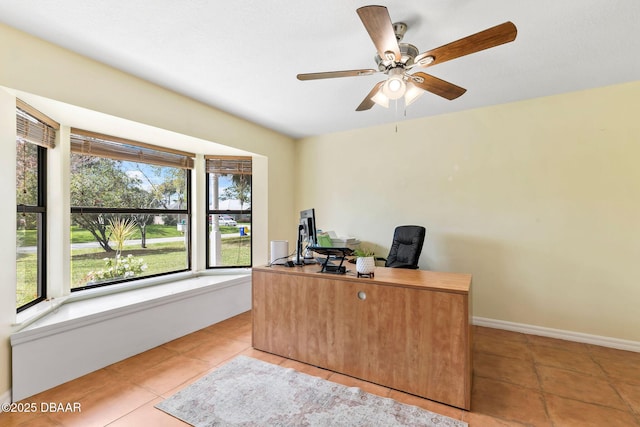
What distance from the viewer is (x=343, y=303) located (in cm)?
219

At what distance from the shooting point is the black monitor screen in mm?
2640

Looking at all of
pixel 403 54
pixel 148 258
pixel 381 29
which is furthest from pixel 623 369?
pixel 148 258

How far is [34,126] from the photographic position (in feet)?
7.38

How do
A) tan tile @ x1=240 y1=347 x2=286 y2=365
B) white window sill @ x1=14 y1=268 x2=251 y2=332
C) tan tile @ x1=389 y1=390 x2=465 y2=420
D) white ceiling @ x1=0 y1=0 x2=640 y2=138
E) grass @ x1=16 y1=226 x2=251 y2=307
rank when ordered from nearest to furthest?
white ceiling @ x1=0 y1=0 x2=640 y2=138, tan tile @ x1=389 y1=390 x2=465 y2=420, white window sill @ x1=14 y1=268 x2=251 y2=332, grass @ x1=16 y1=226 x2=251 y2=307, tan tile @ x1=240 y1=347 x2=286 y2=365

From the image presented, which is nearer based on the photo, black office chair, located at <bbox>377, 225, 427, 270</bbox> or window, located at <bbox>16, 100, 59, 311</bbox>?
window, located at <bbox>16, 100, 59, 311</bbox>

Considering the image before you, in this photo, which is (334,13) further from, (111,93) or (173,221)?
(173,221)

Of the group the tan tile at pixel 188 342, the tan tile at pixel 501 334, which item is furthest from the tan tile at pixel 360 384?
the tan tile at pixel 501 334

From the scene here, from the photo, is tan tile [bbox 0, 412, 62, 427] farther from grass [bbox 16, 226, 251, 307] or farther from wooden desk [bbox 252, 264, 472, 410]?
wooden desk [bbox 252, 264, 472, 410]

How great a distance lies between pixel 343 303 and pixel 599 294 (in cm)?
265

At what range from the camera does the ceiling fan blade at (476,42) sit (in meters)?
1.36

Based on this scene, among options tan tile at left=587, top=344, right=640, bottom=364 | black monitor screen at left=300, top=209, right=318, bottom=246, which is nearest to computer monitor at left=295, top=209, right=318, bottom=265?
black monitor screen at left=300, top=209, right=318, bottom=246

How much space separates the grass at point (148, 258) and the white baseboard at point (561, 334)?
10.7ft

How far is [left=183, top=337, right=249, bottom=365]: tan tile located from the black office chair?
1.87m

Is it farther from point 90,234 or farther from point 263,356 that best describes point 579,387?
point 90,234
